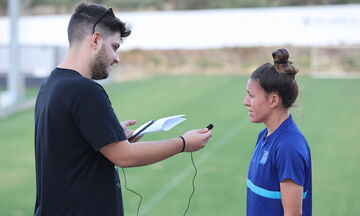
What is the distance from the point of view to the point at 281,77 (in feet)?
8.28

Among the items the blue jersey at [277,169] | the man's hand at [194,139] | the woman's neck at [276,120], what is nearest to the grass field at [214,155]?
the woman's neck at [276,120]

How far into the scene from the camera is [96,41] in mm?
2367

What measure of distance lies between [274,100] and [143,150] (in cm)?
74

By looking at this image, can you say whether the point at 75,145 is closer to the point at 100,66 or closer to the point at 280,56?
the point at 100,66

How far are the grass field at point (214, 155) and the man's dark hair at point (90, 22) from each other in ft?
3.76

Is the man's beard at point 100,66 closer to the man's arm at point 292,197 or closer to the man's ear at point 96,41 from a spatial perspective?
the man's ear at point 96,41

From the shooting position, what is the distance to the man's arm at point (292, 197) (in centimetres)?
229

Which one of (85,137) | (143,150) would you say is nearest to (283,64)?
(143,150)

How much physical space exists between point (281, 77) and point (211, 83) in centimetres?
1469

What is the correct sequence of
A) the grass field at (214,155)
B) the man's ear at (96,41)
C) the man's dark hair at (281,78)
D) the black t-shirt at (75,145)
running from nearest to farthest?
the black t-shirt at (75,145) < the man's ear at (96,41) < the man's dark hair at (281,78) < the grass field at (214,155)

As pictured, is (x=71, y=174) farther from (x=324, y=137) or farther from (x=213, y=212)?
(x=324, y=137)

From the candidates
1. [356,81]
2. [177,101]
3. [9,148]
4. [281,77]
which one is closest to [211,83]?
[177,101]

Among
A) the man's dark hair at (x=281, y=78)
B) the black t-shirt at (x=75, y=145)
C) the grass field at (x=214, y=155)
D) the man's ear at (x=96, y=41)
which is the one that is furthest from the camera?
Result: the grass field at (x=214, y=155)

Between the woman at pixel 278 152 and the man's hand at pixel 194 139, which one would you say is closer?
the woman at pixel 278 152
